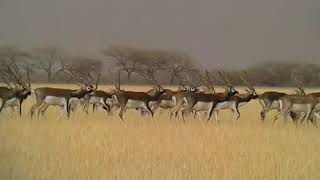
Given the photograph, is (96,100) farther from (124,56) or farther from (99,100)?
(124,56)

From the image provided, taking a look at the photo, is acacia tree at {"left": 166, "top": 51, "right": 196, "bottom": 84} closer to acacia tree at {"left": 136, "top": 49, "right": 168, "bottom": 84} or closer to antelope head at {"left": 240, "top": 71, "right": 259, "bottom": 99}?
→ acacia tree at {"left": 136, "top": 49, "right": 168, "bottom": 84}

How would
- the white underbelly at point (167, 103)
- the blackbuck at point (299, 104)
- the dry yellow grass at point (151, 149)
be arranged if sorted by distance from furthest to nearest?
the white underbelly at point (167, 103)
the blackbuck at point (299, 104)
the dry yellow grass at point (151, 149)

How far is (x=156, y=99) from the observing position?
257 centimetres

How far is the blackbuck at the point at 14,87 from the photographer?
2359 mm

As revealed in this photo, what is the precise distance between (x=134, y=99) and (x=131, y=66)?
211mm

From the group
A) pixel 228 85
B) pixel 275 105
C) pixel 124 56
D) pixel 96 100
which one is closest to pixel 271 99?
pixel 275 105

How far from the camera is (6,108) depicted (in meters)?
2.43

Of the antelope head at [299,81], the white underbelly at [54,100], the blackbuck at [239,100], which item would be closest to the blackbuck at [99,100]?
the white underbelly at [54,100]

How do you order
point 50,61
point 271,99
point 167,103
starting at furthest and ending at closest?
point 167,103
point 271,99
point 50,61

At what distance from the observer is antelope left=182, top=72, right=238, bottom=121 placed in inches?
97.3

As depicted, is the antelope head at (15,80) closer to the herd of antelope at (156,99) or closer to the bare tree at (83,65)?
the herd of antelope at (156,99)

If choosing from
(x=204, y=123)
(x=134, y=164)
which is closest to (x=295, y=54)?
(x=204, y=123)

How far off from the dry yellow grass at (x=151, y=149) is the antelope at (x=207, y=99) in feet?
0.36

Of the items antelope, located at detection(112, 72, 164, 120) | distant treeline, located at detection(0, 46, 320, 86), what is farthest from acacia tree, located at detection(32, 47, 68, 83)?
antelope, located at detection(112, 72, 164, 120)
